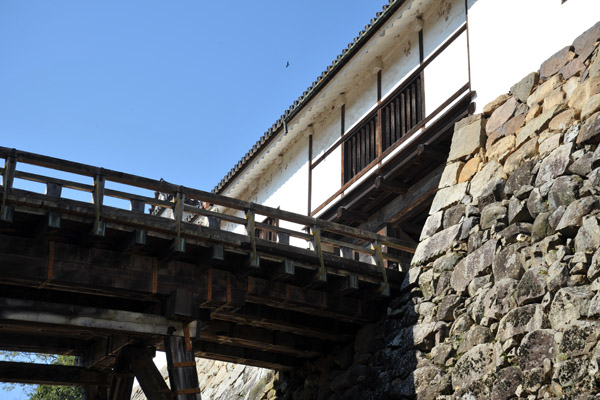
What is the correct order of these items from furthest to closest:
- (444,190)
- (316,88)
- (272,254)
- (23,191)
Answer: (316,88) < (444,190) < (272,254) < (23,191)

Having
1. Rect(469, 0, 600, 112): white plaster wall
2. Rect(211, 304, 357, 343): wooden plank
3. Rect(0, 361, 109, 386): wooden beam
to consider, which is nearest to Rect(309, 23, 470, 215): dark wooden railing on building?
Rect(469, 0, 600, 112): white plaster wall

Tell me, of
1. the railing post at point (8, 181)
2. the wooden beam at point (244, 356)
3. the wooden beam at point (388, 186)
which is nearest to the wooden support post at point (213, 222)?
the railing post at point (8, 181)

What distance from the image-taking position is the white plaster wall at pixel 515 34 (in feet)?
38.8

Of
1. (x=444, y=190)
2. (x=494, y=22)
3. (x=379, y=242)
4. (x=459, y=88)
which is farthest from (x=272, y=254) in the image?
(x=494, y=22)

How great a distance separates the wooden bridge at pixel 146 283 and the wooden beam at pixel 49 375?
16 millimetres

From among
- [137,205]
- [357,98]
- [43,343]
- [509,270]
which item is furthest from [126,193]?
[357,98]

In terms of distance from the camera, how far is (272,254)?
38.9 ft

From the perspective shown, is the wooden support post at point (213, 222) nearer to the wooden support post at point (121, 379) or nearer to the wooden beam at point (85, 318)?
the wooden beam at point (85, 318)

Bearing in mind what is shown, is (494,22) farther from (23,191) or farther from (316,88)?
(23,191)

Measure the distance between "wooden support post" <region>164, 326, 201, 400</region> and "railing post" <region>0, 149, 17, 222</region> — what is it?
268cm

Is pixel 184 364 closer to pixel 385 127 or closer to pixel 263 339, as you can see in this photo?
pixel 263 339

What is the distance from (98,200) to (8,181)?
1097 millimetres

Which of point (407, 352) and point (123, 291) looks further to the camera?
point (407, 352)

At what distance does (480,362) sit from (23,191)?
19.5 ft
